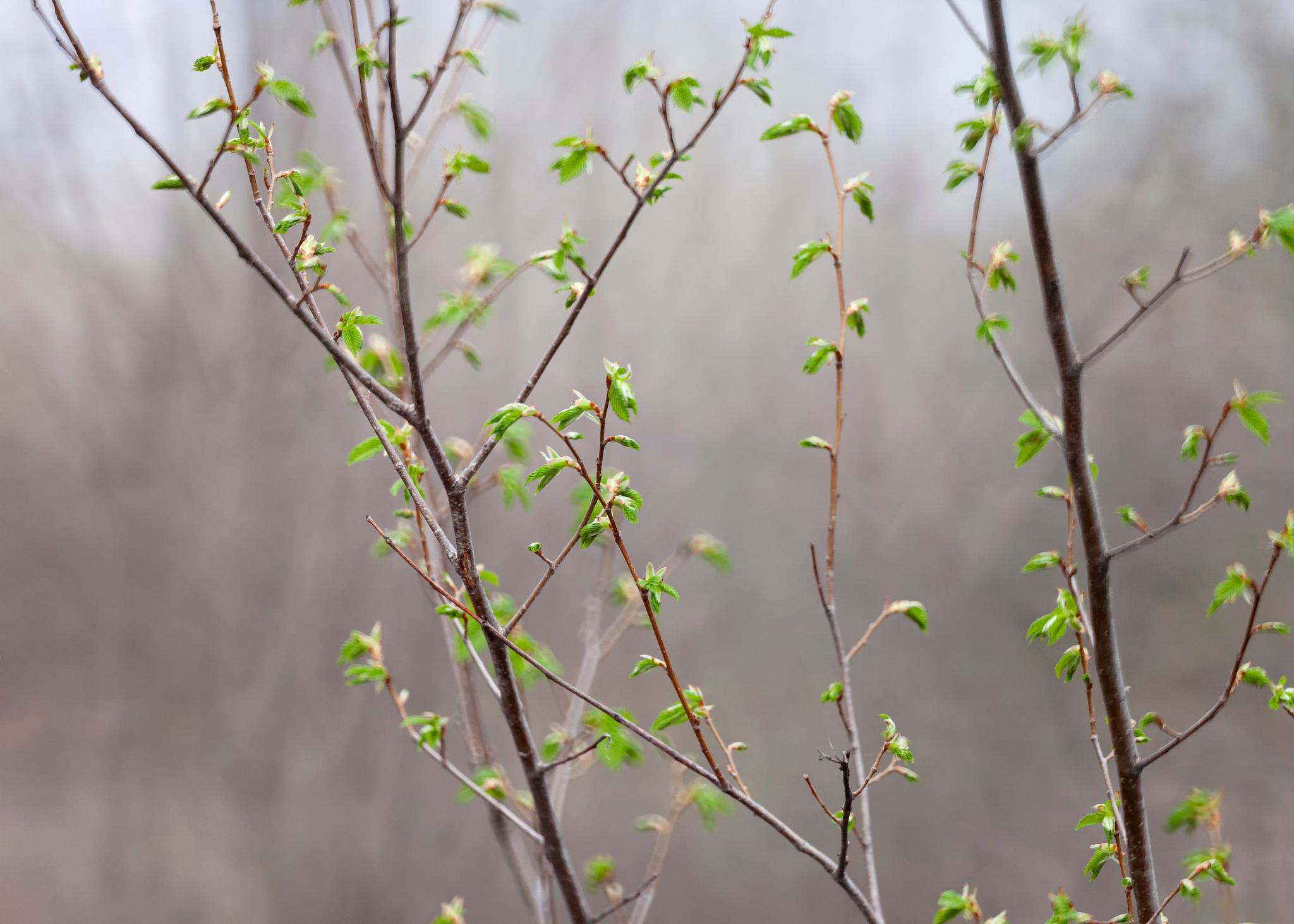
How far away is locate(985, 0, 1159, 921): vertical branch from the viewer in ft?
1.88

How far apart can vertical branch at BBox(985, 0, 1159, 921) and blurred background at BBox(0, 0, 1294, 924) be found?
2.52ft

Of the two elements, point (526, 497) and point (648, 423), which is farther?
point (648, 423)

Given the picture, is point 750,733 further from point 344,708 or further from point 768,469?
point 344,708

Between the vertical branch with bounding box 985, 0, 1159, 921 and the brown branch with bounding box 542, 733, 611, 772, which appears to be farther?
the brown branch with bounding box 542, 733, 611, 772

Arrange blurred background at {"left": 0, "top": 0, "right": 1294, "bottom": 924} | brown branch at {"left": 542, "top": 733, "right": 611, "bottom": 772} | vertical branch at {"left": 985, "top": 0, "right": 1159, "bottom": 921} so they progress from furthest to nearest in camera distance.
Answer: blurred background at {"left": 0, "top": 0, "right": 1294, "bottom": 924} < brown branch at {"left": 542, "top": 733, "right": 611, "bottom": 772} < vertical branch at {"left": 985, "top": 0, "right": 1159, "bottom": 921}

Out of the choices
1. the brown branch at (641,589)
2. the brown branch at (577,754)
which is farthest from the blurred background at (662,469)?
the brown branch at (641,589)

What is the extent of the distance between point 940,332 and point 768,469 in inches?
16.7

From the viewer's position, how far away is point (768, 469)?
60.7 inches

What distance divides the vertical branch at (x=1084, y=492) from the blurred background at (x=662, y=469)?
0.77m

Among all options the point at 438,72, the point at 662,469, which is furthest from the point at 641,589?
the point at 662,469

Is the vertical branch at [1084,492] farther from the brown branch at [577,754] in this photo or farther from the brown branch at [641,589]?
the brown branch at [577,754]

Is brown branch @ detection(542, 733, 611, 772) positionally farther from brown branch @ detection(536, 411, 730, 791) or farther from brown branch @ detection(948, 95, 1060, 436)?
brown branch @ detection(948, 95, 1060, 436)

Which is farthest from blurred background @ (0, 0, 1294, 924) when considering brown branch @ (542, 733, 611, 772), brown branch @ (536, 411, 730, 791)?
brown branch @ (536, 411, 730, 791)

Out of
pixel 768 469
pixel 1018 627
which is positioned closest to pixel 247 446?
pixel 768 469
